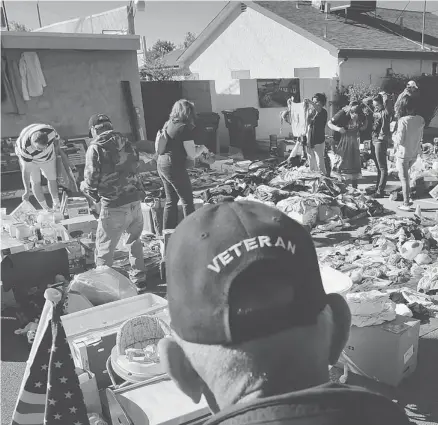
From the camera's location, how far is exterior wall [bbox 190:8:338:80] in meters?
19.9

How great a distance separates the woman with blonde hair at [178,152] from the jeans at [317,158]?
13.1ft

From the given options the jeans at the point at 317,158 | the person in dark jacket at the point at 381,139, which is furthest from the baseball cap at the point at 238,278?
the jeans at the point at 317,158

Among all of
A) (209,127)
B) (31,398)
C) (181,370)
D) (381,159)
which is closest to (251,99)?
(209,127)

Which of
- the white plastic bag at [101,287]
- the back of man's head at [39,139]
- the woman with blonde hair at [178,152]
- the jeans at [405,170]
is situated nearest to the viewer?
the white plastic bag at [101,287]

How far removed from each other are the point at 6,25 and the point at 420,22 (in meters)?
22.6

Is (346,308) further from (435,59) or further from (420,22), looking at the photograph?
(420,22)

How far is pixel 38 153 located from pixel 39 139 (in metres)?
0.34

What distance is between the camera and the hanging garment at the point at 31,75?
11.8 meters

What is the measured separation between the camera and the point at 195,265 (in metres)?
0.99

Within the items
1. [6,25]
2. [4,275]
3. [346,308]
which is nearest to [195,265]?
[346,308]

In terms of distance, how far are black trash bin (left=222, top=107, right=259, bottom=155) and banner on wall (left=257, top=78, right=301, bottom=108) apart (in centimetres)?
171

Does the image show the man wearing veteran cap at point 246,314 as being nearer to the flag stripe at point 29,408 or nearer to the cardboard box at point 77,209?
the flag stripe at point 29,408

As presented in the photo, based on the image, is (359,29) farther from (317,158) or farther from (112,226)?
(112,226)

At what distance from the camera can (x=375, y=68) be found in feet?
65.8
